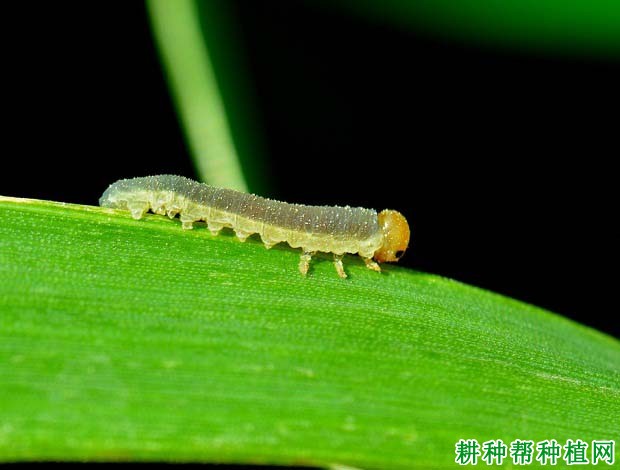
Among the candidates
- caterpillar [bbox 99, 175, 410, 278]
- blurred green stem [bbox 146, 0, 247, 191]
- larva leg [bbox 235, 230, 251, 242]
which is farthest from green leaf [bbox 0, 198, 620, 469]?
blurred green stem [bbox 146, 0, 247, 191]

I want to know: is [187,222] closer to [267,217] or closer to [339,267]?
[267,217]

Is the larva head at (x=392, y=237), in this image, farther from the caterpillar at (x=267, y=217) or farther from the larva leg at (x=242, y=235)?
the larva leg at (x=242, y=235)


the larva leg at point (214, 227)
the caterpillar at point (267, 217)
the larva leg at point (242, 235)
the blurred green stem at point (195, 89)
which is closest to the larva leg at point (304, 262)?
the caterpillar at point (267, 217)

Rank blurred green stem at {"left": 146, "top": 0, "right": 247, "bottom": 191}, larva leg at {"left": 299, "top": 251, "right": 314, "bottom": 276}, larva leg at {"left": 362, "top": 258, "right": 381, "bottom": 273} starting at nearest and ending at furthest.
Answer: larva leg at {"left": 299, "top": 251, "right": 314, "bottom": 276}, larva leg at {"left": 362, "top": 258, "right": 381, "bottom": 273}, blurred green stem at {"left": 146, "top": 0, "right": 247, "bottom": 191}

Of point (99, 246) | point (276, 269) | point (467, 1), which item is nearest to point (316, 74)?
point (467, 1)

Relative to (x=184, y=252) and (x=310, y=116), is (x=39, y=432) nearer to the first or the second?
(x=184, y=252)

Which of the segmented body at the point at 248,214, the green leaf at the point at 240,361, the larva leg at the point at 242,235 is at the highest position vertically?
the segmented body at the point at 248,214

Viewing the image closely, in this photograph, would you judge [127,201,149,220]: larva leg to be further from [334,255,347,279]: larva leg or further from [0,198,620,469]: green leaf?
[334,255,347,279]: larva leg
